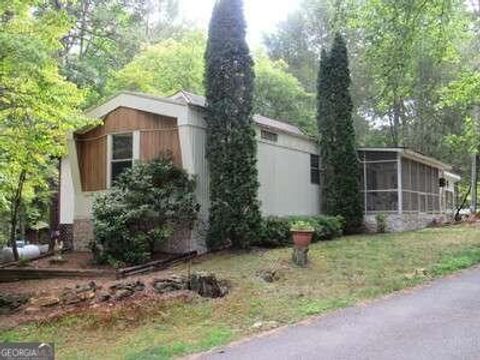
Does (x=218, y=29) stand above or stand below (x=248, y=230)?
above

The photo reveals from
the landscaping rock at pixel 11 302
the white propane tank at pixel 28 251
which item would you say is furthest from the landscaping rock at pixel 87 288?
the white propane tank at pixel 28 251

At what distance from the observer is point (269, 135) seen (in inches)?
717

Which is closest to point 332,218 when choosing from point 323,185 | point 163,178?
point 323,185

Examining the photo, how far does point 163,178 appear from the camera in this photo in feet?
49.9

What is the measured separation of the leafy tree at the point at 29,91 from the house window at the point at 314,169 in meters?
9.43

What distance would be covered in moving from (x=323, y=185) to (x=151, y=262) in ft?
26.8

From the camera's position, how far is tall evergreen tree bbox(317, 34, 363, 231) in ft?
66.3

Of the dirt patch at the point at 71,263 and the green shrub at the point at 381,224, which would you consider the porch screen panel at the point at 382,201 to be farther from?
the dirt patch at the point at 71,263

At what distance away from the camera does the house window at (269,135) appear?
705 inches

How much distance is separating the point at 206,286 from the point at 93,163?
7.82m

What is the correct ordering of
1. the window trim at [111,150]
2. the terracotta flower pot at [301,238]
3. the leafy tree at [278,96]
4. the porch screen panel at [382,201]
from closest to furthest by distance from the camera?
the terracotta flower pot at [301,238] < the window trim at [111,150] < the porch screen panel at [382,201] < the leafy tree at [278,96]

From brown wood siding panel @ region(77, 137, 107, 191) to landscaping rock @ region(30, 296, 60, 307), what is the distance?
611cm

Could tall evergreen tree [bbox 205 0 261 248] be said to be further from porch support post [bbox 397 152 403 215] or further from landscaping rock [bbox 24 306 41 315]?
porch support post [bbox 397 152 403 215]

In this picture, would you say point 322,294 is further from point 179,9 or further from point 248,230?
point 179,9
